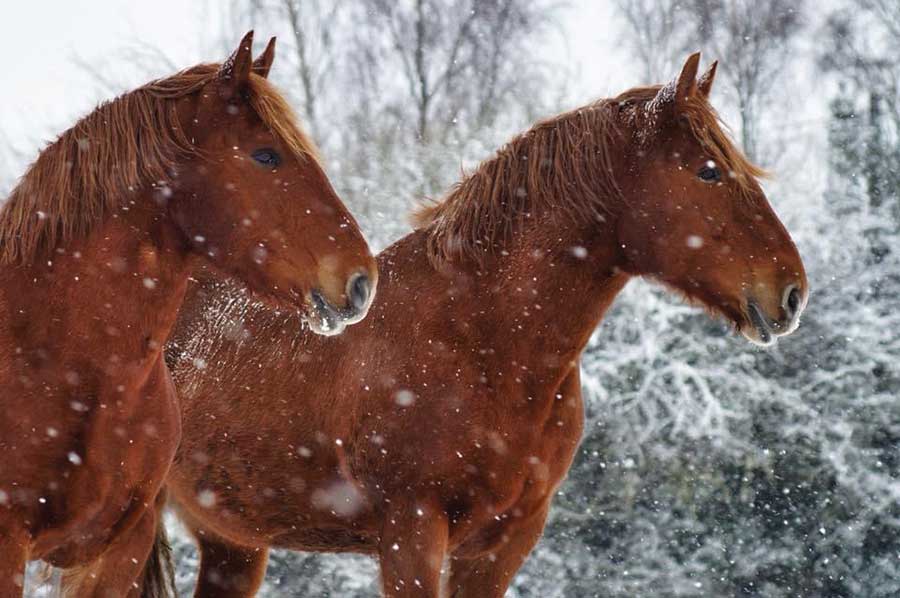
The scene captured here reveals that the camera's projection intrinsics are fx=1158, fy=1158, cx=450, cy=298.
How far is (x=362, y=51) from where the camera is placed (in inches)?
519

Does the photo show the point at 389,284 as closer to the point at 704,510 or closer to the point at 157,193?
the point at 157,193

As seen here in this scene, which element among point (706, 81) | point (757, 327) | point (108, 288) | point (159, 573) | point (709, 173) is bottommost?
point (159, 573)

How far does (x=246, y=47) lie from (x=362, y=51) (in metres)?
9.85

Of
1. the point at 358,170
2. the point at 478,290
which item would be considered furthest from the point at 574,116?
the point at 358,170

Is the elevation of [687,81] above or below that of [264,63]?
above

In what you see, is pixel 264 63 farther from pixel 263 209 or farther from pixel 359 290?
pixel 359 290

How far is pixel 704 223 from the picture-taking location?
13.8ft

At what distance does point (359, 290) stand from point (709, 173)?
1519mm

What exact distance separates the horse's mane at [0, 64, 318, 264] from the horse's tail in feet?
6.03

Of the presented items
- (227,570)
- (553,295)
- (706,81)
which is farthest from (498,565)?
(706,81)

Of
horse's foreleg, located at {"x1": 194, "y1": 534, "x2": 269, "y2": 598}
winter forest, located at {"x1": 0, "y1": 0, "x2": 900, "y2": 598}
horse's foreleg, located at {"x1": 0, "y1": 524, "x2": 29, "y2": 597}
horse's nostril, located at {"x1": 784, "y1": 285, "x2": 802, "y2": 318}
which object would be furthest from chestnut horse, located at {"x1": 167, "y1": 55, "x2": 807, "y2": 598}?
winter forest, located at {"x1": 0, "y1": 0, "x2": 900, "y2": 598}

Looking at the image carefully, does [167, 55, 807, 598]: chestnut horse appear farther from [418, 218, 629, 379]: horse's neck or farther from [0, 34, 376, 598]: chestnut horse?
[0, 34, 376, 598]: chestnut horse

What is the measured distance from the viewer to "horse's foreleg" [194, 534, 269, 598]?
5504 millimetres

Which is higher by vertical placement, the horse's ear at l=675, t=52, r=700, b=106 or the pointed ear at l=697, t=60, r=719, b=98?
the pointed ear at l=697, t=60, r=719, b=98
